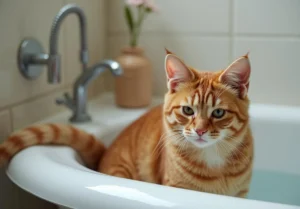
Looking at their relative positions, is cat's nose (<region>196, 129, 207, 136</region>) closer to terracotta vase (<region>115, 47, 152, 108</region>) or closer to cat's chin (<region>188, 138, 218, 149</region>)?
cat's chin (<region>188, 138, 218, 149</region>)

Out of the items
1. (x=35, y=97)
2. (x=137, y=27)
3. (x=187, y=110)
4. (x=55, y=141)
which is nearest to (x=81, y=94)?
(x=35, y=97)

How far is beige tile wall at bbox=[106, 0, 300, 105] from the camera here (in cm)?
135

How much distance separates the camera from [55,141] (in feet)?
3.36

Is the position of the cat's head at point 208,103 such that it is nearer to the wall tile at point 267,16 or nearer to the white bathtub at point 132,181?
the white bathtub at point 132,181

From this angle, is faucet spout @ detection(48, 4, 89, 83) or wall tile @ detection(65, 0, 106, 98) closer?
faucet spout @ detection(48, 4, 89, 83)

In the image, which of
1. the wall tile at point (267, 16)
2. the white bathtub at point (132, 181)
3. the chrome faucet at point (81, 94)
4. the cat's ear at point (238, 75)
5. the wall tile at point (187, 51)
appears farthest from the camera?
the wall tile at point (187, 51)

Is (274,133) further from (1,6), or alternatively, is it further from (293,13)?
(1,6)

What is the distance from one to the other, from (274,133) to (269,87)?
173 mm

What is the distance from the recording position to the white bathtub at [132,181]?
2.28ft

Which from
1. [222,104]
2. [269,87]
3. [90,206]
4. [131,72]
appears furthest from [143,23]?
[90,206]

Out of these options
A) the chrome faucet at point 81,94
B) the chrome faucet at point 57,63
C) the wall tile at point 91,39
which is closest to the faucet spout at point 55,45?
the chrome faucet at point 57,63

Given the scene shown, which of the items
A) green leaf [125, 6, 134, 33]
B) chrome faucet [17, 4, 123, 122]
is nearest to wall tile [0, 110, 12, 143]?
chrome faucet [17, 4, 123, 122]

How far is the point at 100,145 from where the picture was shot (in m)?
1.14

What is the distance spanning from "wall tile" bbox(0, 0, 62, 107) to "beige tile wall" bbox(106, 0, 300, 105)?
414 mm
